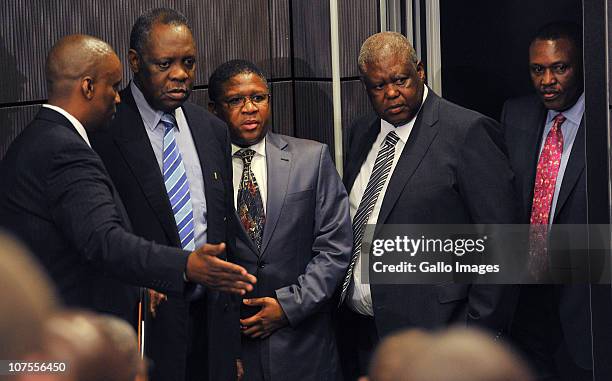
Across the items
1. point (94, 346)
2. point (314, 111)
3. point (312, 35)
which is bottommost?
point (94, 346)

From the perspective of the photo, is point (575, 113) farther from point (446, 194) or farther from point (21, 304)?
point (21, 304)

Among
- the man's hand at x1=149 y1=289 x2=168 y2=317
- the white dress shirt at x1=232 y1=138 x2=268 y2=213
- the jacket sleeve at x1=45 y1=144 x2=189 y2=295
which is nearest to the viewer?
the jacket sleeve at x1=45 y1=144 x2=189 y2=295

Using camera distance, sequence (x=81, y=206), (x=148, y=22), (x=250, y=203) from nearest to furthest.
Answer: (x=81, y=206) < (x=148, y=22) < (x=250, y=203)

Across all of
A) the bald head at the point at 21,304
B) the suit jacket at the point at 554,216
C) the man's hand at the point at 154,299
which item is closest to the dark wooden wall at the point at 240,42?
the bald head at the point at 21,304

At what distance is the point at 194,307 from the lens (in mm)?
3271

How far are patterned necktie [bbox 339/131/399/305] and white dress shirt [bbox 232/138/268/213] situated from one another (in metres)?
0.30

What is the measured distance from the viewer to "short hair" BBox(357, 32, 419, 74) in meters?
3.26

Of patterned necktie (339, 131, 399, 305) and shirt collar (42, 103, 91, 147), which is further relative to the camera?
patterned necktie (339, 131, 399, 305)

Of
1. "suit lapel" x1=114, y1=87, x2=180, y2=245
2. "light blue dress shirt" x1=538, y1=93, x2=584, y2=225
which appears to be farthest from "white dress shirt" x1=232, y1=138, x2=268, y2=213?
"light blue dress shirt" x1=538, y1=93, x2=584, y2=225

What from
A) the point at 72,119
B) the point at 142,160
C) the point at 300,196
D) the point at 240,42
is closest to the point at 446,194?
the point at 300,196

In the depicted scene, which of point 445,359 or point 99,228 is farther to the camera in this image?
point 445,359

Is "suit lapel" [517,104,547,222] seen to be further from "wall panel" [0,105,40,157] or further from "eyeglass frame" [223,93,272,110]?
"wall panel" [0,105,40,157]

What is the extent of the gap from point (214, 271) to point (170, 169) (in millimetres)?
343

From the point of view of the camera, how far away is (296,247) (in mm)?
3326
